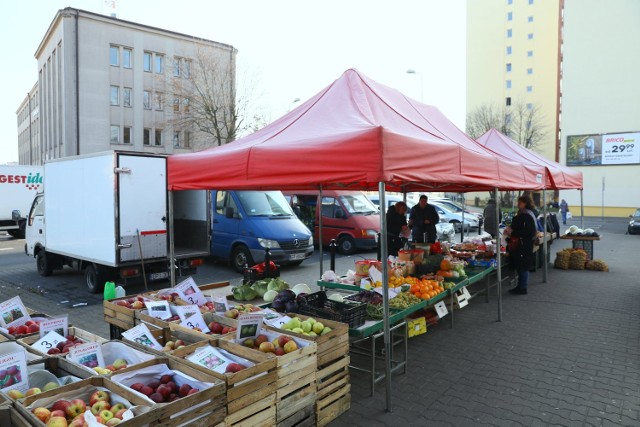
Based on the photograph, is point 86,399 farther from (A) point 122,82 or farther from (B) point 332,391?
(A) point 122,82

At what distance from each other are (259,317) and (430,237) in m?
6.96

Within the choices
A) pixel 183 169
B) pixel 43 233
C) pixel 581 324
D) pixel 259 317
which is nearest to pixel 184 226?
pixel 43 233

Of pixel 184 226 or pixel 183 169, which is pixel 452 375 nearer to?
pixel 183 169

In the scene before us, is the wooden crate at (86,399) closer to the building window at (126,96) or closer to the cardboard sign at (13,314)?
the cardboard sign at (13,314)

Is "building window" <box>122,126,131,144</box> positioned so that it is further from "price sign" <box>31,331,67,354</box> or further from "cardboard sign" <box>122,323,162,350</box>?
"cardboard sign" <box>122,323,162,350</box>

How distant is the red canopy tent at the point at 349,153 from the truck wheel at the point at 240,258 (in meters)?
5.67

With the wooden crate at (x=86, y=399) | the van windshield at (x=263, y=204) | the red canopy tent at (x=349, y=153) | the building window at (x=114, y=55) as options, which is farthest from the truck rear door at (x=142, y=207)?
the building window at (x=114, y=55)

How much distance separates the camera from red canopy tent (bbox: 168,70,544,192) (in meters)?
3.72

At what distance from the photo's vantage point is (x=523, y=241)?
8.52 metres

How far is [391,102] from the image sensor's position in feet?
17.8

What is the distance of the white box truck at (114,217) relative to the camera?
319 inches

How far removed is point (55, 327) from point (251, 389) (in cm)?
195

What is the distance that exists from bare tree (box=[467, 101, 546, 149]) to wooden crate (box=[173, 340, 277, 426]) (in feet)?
153

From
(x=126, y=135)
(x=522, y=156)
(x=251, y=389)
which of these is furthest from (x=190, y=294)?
(x=126, y=135)
